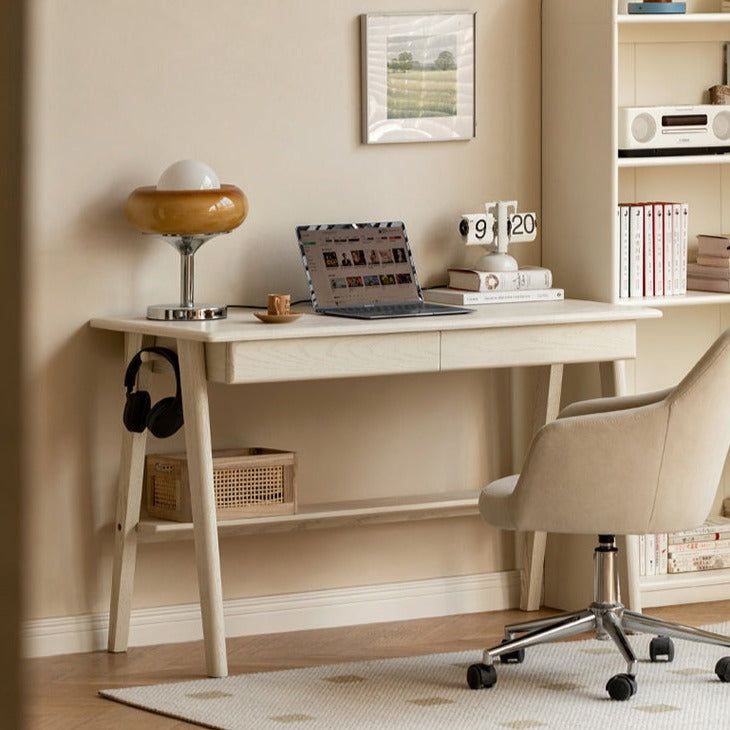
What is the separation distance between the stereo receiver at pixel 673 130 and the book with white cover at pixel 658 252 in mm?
177

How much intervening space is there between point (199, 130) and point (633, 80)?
52.9 inches

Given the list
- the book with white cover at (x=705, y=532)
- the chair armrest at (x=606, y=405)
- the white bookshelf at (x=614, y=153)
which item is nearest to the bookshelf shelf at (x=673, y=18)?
the white bookshelf at (x=614, y=153)

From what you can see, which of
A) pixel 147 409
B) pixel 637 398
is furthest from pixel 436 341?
pixel 147 409

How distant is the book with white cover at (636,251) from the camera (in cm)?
382

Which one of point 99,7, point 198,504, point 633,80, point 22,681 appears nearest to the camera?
point 22,681

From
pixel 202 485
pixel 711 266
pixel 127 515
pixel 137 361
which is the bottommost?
pixel 127 515

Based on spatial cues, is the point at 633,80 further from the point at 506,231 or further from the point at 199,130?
the point at 199,130

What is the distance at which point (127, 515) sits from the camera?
11.2ft

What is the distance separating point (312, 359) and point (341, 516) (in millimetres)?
573

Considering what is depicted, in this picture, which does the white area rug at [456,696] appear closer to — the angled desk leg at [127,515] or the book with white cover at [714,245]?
the angled desk leg at [127,515]

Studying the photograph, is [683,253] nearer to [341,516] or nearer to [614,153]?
[614,153]

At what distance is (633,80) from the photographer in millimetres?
4059

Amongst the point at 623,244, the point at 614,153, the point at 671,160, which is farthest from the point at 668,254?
the point at 614,153

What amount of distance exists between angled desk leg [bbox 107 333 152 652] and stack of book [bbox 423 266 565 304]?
829 millimetres
